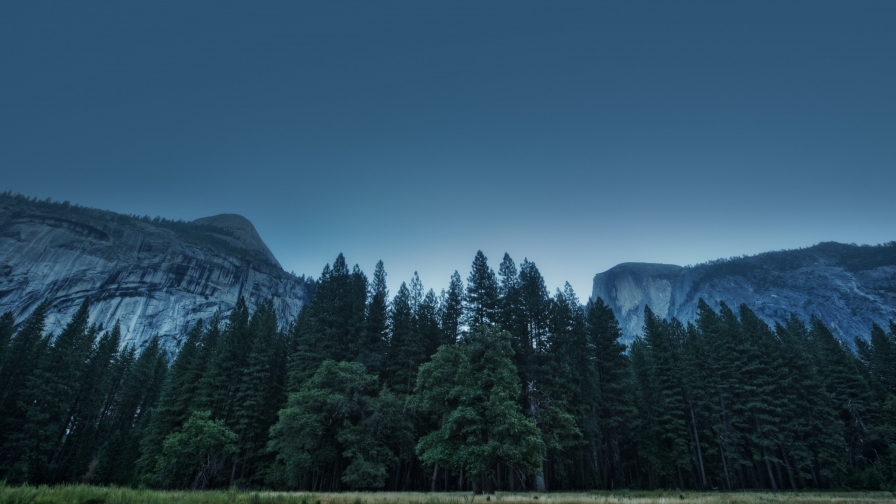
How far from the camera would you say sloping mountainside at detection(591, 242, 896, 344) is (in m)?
117

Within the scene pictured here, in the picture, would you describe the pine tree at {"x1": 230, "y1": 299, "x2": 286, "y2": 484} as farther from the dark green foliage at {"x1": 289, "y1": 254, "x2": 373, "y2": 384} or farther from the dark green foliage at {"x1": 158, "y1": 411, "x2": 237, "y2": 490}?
the dark green foliage at {"x1": 158, "y1": 411, "x2": 237, "y2": 490}

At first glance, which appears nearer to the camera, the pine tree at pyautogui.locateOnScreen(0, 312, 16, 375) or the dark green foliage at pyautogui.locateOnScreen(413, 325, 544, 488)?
the dark green foliage at pyautogui.locateOnScreen(413, 325, 544, 488)

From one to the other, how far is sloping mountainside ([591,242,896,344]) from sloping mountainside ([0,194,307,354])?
586ft

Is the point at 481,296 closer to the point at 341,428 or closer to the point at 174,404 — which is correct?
the point at 341,428

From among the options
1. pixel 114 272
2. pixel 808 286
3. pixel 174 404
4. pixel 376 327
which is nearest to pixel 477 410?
pixel 376 327

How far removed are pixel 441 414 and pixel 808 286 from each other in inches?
6500

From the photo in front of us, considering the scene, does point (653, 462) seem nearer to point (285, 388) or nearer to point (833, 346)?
point (833, 346)

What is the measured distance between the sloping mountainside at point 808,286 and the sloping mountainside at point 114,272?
17862 centimetres

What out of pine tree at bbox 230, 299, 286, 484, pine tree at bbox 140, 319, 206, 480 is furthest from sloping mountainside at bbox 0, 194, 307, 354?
pine tree at bbox 230, 299, 286, 484

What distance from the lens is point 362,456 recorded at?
87.9ft

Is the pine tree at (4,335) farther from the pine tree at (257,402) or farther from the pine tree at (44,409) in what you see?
the pine tree at (257,402)

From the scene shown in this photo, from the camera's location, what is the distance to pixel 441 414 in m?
25.2

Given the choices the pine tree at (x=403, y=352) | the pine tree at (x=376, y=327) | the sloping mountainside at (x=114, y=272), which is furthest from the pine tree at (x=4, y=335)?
the sloping mountainside at (x=114, y=272)

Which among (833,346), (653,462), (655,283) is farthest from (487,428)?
(655,283)
